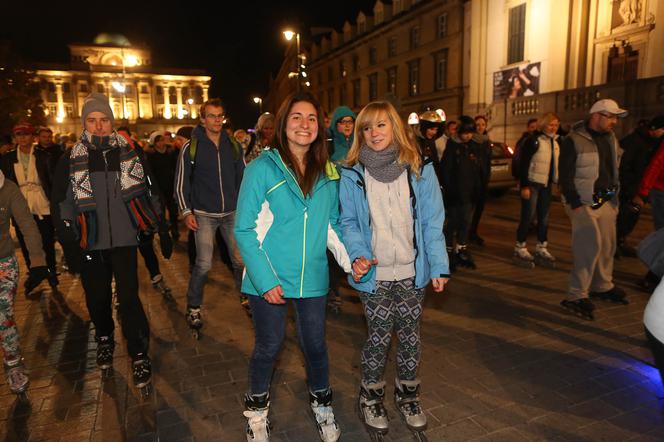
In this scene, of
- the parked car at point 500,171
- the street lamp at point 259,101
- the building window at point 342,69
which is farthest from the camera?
the street lamp at point 259,101

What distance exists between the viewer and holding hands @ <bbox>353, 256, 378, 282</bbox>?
2707mm

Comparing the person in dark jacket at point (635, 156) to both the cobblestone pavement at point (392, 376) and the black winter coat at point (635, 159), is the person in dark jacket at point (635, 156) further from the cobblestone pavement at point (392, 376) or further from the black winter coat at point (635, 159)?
the cobblestone pavement at point (392, 376)

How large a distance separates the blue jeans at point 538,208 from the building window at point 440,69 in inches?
1021

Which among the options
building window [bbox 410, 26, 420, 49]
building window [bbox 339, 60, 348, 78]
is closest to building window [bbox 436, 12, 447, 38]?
building window [bbox 410, 26, 420, 49]

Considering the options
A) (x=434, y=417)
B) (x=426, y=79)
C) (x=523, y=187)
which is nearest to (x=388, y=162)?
(x=434, y=417)

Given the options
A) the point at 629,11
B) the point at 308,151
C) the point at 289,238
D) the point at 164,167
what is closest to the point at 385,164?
the point at 308,151

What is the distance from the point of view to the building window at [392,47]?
37.5 m

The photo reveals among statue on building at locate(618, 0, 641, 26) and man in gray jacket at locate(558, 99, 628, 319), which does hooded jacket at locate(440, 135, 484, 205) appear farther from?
statue on building at locate(618, 0, 641, 26)

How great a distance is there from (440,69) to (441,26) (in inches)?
106

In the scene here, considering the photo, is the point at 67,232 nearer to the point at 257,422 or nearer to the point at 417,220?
the point at 257,422

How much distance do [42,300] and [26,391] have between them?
2.69 m

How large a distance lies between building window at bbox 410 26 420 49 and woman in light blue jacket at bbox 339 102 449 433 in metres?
34.0

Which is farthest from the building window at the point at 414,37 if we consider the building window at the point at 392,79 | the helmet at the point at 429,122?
the helmet at the point at 429,122

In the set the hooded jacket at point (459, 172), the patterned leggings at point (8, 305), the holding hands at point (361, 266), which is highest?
the hooded jacket at point (459, 172)
